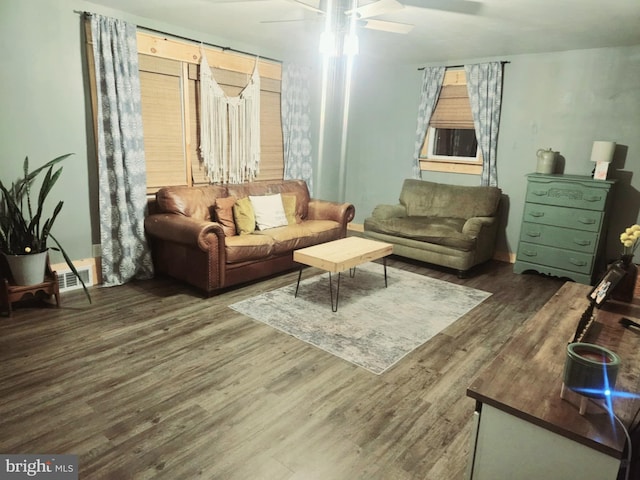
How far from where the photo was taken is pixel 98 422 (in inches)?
79.3

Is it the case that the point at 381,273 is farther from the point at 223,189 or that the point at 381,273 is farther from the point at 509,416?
the point at 509,416

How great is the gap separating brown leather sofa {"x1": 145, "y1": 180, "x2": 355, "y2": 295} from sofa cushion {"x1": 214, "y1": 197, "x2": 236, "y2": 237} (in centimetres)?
7

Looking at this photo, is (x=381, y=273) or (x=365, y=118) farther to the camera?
(x=365, y=118)

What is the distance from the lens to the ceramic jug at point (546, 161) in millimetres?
4410

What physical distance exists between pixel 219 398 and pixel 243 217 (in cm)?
226

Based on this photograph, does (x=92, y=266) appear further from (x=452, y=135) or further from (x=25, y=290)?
(x=452, y=135)

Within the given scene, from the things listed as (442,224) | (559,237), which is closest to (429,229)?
(442,224)

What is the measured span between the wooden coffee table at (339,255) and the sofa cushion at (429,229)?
0.84 metres

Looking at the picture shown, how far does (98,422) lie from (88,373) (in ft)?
1.63

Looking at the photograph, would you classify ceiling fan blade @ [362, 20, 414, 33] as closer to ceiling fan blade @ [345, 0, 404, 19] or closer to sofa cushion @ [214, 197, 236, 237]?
ceiling fan blade @ [345, 0, 404, 19]

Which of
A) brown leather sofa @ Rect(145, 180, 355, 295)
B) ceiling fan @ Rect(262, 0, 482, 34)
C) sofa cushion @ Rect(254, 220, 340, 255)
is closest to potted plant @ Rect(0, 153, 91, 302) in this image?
brown leather sofa @ Rect(145, 180, 355, 295)

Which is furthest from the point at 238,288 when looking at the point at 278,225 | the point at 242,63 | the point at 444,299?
the point at 242,63

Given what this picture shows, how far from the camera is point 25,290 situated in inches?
123

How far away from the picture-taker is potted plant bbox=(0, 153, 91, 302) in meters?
3.08
